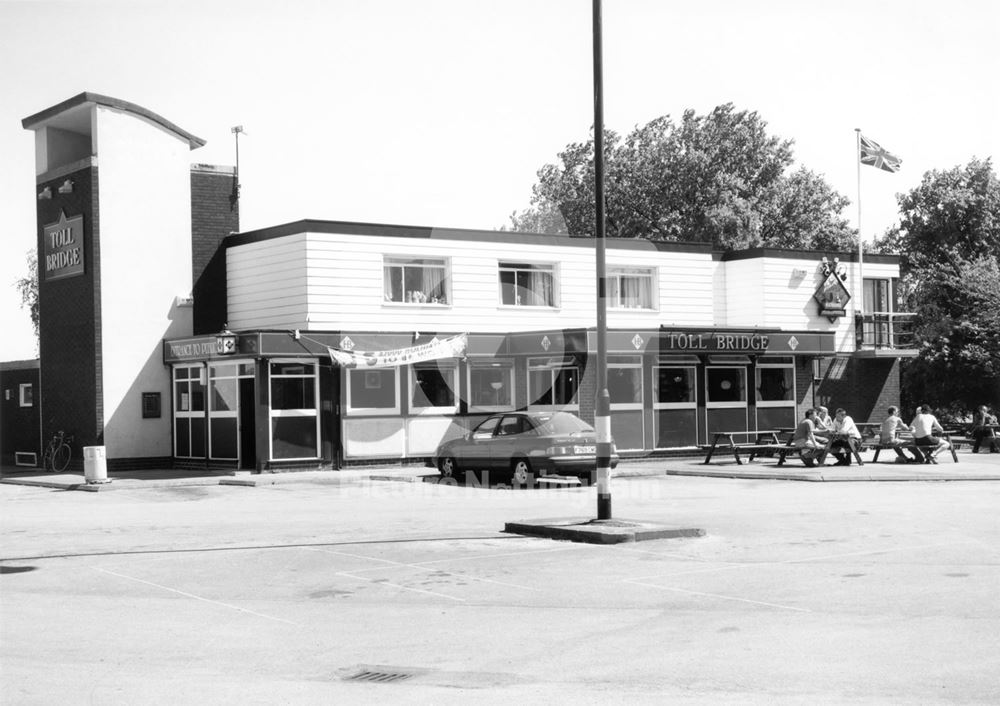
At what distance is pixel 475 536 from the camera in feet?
50.1

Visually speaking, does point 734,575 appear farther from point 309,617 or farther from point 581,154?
point 581,154

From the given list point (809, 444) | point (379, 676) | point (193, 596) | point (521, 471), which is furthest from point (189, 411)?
point (379, 676)

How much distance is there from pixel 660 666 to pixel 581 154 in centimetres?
5586

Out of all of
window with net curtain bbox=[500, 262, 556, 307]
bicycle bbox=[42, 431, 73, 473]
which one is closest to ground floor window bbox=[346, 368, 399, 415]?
window with net curtain bbox=[500, 262, 556, 307]

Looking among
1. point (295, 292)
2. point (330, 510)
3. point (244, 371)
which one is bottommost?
point (330, 510)

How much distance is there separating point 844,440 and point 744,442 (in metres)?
6.38

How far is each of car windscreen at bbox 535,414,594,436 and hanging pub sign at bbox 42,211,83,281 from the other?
1398 centimetres

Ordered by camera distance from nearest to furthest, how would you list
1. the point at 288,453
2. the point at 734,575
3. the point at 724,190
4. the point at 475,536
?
the point at 734,575 → the point at 475,536 → the point at 288,453 → the point at 724,190

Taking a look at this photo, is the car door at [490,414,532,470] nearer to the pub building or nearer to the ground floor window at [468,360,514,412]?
the pub building

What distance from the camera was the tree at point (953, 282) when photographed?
54.1 meters

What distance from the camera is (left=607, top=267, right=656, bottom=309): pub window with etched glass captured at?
1336 inches

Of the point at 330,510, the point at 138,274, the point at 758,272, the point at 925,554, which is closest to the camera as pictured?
the point at 925,554

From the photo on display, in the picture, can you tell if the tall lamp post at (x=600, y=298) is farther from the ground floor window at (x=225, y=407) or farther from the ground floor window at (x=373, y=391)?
the ground floor window at (x=225, y=407)

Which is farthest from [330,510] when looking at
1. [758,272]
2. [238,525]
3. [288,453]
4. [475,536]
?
[758,272]
